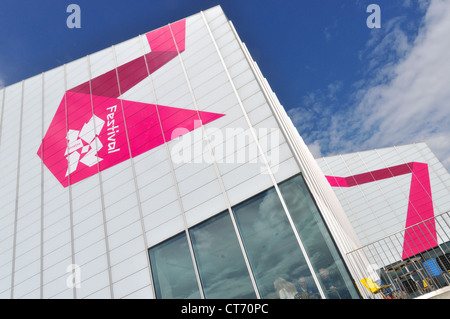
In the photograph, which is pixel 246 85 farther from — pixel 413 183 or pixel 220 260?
pixel 413 183

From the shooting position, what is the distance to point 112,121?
13234mm

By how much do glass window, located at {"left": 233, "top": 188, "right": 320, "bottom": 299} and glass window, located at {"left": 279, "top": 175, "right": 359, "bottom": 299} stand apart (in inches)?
11.0

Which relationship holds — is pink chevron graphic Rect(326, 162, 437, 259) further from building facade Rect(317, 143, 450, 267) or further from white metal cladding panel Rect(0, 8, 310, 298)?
white metal cladding panel Rect(0, 8, 310, 298)

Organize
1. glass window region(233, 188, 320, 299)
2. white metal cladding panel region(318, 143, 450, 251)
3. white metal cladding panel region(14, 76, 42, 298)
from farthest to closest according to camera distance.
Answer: white metal cladding panel region(318, 143, 450, 251) < white metal cladding panel region(14, 76, 42, 298) < glass window region(233, 188, 320, 299)

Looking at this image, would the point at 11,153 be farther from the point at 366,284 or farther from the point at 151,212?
the point at 366,284

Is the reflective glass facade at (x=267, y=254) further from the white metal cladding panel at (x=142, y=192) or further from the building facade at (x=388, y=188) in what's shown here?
the building facade at (x=388, y=188)

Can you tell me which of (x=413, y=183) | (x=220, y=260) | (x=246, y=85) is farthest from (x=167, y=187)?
(x=413, y=183)

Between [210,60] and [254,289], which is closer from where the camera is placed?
[254,289]

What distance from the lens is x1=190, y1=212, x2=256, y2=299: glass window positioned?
8.16m

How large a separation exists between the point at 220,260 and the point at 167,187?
3518 millimetres

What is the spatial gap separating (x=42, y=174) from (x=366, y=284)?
14.8 meters

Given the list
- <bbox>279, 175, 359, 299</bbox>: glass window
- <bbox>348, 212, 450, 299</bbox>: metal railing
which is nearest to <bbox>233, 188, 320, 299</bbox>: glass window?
<bbox>279, 175, 359, 299</bbox>: glass window

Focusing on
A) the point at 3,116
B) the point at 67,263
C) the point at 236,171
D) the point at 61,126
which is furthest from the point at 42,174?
the point at 236,171

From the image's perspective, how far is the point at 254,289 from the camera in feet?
25.9
